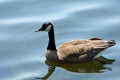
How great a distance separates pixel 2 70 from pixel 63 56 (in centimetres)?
154

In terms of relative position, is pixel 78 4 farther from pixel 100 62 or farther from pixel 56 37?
pixel 100 62

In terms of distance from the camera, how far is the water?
11211 mm

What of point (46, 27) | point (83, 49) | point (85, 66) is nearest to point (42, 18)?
point (46, 27)

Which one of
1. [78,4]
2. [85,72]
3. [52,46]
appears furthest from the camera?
[78,4]

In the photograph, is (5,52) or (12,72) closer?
(12,72)

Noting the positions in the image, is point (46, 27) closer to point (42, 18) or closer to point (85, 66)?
point (85, 66)

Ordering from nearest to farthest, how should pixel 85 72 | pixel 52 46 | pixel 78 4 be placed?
pixel 85 72 → pixel 52 46 → pixel 78 4

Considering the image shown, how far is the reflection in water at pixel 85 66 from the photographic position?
11.3 meters

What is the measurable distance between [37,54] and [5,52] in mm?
836

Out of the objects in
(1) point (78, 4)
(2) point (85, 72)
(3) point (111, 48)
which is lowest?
(2) point (85, 72)

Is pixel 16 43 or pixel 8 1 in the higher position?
pixel 8 1

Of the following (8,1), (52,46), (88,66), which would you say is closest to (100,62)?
(88,66)

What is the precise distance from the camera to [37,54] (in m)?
11.9

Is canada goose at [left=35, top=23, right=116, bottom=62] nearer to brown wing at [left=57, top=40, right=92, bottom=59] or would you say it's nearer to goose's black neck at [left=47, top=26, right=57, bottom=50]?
brown wing at [left=57, top=40, right=92, bottom=59]
